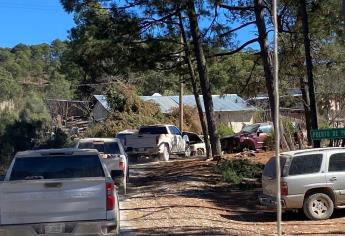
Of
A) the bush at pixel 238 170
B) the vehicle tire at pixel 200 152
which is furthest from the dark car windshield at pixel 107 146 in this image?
the vehicle tire at pixel 200 152

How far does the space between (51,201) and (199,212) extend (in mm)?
6016

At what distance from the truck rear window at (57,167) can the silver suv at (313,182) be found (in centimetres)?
531

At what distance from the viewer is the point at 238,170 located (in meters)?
22.6

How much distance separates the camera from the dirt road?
39.7 ft

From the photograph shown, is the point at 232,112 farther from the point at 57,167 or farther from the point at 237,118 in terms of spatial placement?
the point at 57,167

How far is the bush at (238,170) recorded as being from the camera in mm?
21000

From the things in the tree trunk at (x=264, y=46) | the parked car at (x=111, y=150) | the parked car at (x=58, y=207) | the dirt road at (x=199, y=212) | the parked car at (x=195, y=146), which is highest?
the tree trunk at (x=264, y=46)

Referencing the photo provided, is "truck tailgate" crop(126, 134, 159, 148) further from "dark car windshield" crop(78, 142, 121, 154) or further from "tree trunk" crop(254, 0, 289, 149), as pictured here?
"dark car windshield" crop(78, 142, 121, 154)

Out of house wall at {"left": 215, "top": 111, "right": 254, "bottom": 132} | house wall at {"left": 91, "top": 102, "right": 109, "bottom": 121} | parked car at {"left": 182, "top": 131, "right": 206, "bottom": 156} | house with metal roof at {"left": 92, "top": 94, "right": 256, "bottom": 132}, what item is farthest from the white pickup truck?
house wall at {"left": 215, "top": 111, "right": 254, "bottom": 132}

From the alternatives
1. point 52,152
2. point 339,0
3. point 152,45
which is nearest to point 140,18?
point 152,45

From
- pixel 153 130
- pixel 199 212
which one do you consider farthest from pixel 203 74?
pixel 199 212

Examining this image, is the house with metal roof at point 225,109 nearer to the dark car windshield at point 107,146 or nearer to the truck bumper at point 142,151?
the truck bumper at point 142,151

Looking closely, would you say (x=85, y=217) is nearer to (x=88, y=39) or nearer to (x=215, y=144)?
(x=88, y=39)

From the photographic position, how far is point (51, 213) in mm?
8875
